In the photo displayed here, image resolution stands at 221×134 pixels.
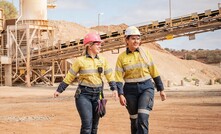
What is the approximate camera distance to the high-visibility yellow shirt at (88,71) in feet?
24.8

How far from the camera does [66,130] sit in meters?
11.5

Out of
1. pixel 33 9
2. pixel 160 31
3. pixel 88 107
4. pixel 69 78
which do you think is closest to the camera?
pixel 88 107

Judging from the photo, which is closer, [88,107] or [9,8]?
[88,107]

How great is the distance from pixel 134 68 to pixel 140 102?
0.57m

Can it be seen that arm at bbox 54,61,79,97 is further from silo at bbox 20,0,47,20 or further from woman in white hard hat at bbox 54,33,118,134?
silo at bbox 20,0,47,20

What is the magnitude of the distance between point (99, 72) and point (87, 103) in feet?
1.85

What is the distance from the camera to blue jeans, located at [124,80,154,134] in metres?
7.16

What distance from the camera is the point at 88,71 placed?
24.8 feet

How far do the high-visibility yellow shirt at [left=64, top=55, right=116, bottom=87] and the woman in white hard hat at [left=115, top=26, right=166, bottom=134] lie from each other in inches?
10.8

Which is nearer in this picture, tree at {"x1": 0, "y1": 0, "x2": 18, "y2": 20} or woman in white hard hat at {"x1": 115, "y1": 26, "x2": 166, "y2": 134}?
woman in white hard hat at {"x1": 115, "y1": 26, "x2": 166, "y2": 134}

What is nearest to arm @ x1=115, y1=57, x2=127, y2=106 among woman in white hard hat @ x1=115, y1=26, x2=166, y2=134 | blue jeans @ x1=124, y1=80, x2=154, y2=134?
woman in white hard hat @ x1=115, y1=26, x2=166, y2=134

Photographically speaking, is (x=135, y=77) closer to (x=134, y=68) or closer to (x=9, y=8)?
(x=134, y=68)

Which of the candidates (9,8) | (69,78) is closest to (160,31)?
(69,78)

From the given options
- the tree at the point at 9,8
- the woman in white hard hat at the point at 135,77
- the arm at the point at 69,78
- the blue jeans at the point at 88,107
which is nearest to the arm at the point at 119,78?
the woman in white hard hat at the point at 135,77
